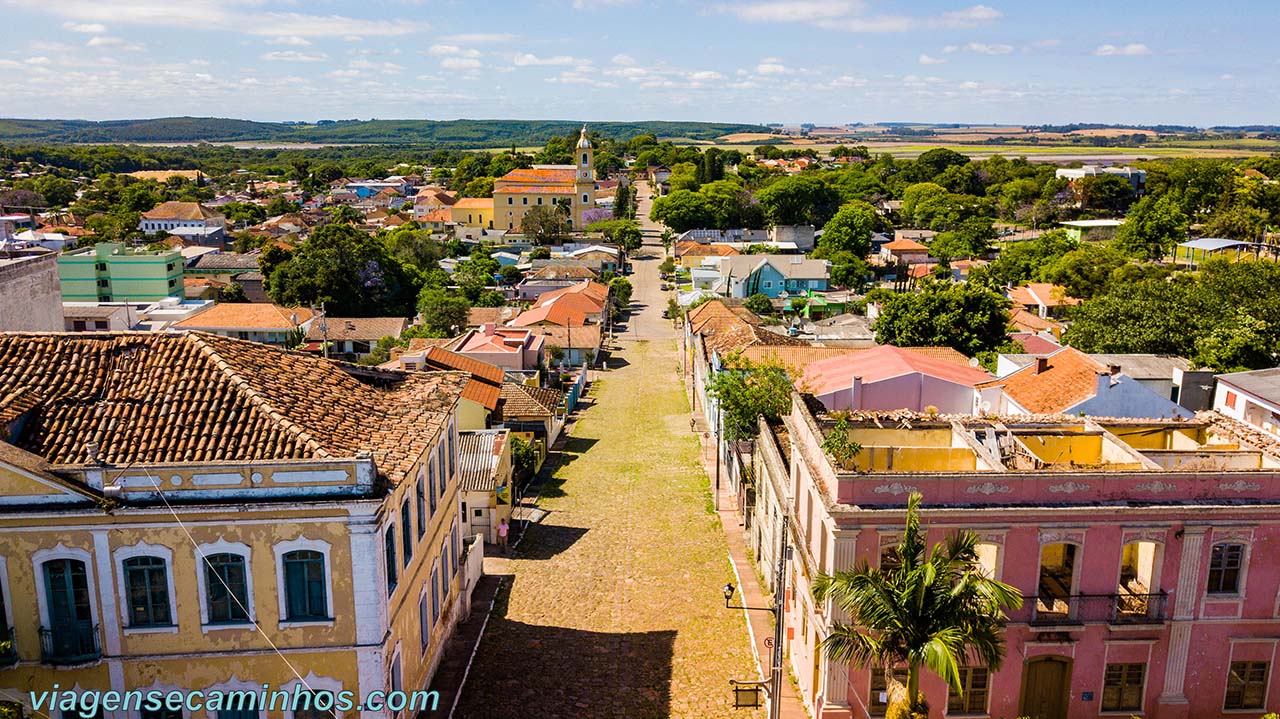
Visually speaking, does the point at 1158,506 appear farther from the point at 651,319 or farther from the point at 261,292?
the point at 261,292

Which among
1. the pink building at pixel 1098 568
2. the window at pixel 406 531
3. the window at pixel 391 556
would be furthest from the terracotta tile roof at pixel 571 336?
the window at pixel 391 556

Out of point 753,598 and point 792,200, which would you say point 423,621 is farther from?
point 792,200

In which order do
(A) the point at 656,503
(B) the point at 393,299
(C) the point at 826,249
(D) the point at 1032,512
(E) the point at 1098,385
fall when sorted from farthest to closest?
1. (C) the point at 826,249
2. (B) the point at 393,299
3. (A) the point at 656,503
4. (E) the point at 1098,385
5. (D) the point at 1032,512

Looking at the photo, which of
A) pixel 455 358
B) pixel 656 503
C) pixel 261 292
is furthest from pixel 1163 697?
pixel 261 292

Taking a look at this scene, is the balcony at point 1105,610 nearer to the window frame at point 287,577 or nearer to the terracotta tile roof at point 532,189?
the window frame at point 287,577

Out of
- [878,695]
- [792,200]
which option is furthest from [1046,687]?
[792,200]

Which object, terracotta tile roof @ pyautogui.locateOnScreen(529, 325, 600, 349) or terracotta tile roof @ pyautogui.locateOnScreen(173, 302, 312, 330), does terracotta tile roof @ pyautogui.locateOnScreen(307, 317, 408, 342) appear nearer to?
terracotta tile roof @ pyautogui.locateOnScreen(173, 302, 312, 330)
